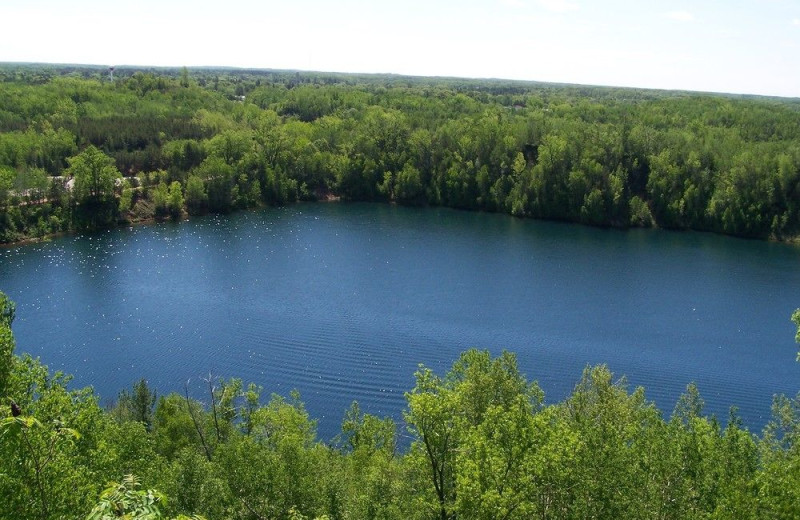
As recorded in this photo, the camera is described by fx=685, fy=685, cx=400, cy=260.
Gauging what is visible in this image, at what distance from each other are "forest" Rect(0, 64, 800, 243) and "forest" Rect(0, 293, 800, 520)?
184 feet

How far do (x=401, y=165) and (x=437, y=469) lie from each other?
76.3 m

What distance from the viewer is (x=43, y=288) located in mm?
50281

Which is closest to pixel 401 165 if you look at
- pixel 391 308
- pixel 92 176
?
pixel 92 176

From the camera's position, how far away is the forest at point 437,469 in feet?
32.5

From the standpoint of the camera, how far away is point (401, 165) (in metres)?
88.8

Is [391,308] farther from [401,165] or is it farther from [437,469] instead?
[401,165]

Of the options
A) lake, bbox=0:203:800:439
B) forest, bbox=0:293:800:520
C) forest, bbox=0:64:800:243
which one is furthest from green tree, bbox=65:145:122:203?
forest, bbox=0:293:800:520

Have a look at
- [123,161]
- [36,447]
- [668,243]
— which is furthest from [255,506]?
[123,161]

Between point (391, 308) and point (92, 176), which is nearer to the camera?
point (391, 308)

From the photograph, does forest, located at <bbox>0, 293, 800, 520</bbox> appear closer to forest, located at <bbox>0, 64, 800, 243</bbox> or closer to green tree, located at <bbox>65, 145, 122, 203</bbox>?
forest, located at <bbox>0, 64, 800, 243</bbox>

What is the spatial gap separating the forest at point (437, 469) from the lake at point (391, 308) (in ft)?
47.9

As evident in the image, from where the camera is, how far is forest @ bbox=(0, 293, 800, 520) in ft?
32.5

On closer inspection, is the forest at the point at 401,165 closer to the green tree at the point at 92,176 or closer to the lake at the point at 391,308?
the green tree at the point at 92,176

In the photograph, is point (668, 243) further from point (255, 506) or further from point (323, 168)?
point (255, 506)
